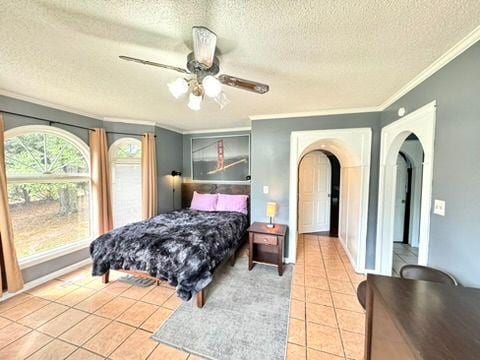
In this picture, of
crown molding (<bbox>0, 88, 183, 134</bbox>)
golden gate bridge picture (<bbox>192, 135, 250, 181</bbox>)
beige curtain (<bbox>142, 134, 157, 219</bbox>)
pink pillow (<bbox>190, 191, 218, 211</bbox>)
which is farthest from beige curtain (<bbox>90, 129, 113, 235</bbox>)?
golden gate bridge picture (<bbox>192, 135, 250, 181</bbox>)

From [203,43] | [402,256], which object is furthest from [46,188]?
[402,256]

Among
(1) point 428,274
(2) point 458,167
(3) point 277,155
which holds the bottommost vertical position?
→ (1) point 428,274

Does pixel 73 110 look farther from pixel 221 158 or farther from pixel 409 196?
pixel 409 196

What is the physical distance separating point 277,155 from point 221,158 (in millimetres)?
1620

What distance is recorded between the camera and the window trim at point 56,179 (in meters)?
2.49

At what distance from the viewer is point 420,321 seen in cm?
76

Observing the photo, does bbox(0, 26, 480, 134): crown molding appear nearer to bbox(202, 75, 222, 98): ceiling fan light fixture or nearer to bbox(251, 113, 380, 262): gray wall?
bbox(251, 113, 380, 262): gray wall

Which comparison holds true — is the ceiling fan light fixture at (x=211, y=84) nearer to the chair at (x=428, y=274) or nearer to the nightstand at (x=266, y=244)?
the chair at (x=428, y=274)

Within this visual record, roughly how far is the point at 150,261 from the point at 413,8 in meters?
2.99

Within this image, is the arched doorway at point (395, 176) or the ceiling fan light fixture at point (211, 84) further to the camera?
the arched doorway at point (395, 176)

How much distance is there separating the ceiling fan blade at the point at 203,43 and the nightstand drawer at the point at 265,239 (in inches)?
94.4

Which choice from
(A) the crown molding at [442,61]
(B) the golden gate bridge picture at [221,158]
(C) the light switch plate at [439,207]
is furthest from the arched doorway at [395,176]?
(B) the golden gate bridge picture at [221,158]

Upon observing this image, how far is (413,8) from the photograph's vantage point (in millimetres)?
1090

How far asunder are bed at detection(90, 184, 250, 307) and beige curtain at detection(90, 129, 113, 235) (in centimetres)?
95
